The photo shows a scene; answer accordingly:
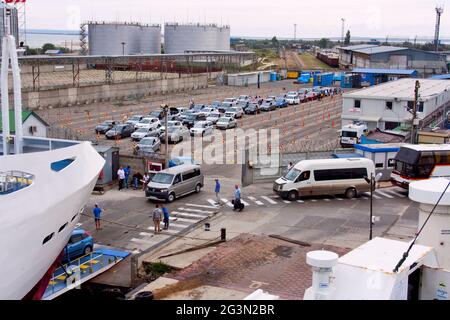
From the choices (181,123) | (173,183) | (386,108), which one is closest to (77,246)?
(173,183)

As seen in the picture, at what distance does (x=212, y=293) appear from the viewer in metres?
13.4

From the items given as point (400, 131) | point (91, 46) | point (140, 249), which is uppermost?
point (91, 46)

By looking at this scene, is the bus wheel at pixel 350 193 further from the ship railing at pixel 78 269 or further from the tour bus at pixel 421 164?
the ship railing at pixel 78 269

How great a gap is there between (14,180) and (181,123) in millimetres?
28457

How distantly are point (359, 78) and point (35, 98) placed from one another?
145ft

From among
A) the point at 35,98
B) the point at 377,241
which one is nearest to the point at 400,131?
the point at 377,241

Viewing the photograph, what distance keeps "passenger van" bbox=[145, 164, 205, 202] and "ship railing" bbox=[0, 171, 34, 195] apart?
34.5ft

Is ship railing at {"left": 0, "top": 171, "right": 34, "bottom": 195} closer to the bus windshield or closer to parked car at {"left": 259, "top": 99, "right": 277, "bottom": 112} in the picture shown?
the bus windshield

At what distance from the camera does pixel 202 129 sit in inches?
1513

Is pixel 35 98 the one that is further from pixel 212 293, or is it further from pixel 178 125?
pixel 212 293

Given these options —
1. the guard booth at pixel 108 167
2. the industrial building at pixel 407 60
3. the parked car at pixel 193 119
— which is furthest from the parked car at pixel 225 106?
the industrial building at pixel 407 60

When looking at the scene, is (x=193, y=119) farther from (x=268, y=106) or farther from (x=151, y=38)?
(x=151, y=38)

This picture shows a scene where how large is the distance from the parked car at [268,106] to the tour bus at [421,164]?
94.1 feet

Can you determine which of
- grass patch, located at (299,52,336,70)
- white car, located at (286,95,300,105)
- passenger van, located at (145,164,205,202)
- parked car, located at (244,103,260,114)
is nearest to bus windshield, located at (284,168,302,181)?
passenger van, located at (145,164,205,202)
